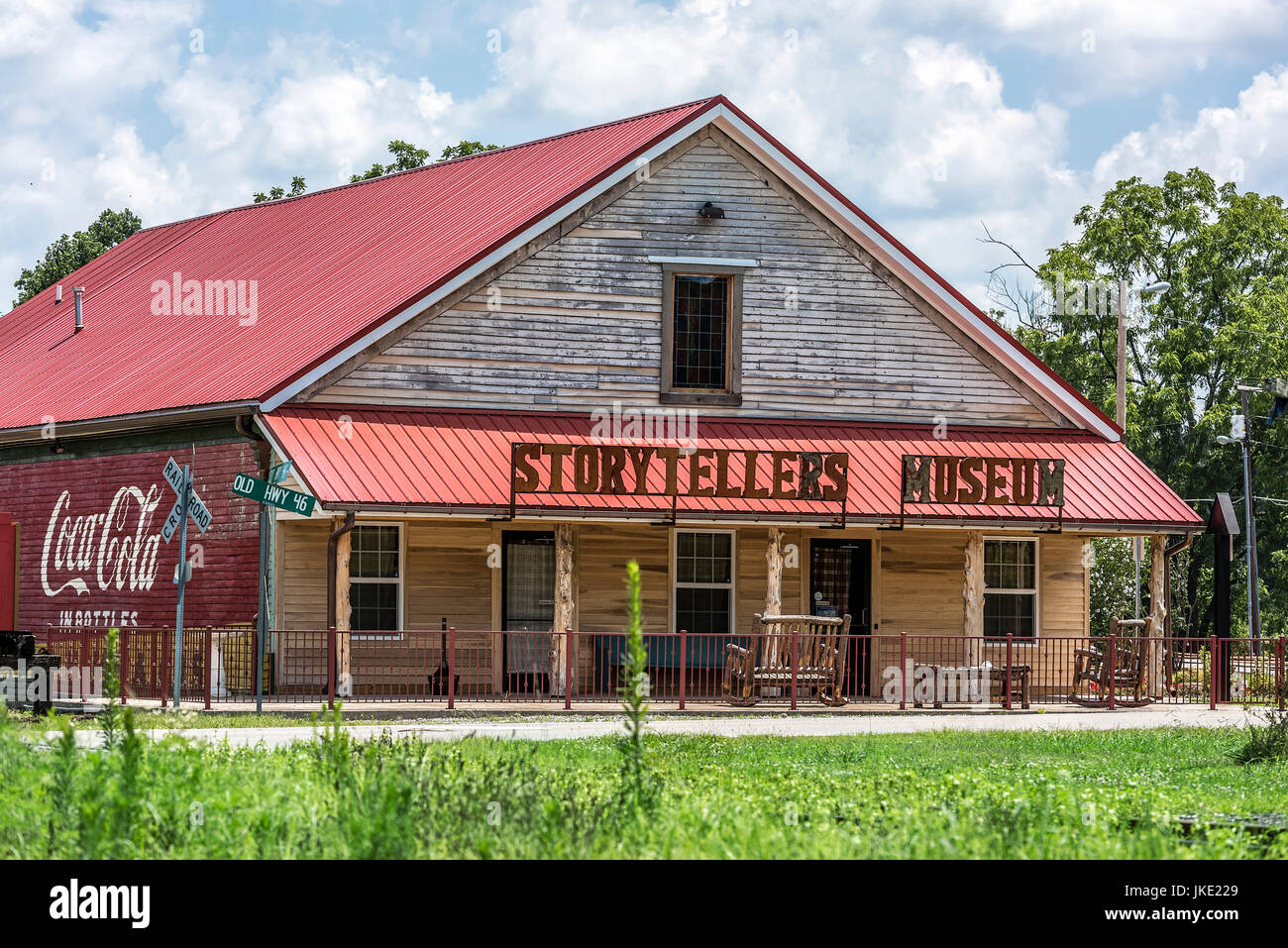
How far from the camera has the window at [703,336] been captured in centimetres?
2872

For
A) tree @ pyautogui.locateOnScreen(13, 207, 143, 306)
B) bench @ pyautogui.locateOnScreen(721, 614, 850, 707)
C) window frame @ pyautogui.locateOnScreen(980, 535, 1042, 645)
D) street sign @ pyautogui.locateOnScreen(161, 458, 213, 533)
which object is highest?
tree @ pyautogui.locateOnScreen(13, 207, 143, 306)

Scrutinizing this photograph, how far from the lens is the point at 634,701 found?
378 inches

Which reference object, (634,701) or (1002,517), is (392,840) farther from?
(1002,517)

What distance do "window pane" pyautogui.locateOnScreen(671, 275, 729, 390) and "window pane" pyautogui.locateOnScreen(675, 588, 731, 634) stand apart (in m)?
3.34

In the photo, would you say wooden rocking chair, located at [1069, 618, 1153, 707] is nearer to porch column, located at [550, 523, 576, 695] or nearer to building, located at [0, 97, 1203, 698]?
building, located at [0, 97, 1203, 698]

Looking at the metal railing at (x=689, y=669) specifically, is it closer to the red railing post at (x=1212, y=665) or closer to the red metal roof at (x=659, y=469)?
the red railing post at (x=1212, y=665)

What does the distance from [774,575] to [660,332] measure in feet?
14.7

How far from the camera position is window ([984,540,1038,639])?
2992cm

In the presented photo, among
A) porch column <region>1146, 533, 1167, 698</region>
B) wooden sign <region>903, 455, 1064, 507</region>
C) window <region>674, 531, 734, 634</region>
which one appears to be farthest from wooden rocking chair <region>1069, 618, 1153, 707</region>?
window <region>674, 531, 734, 634</region>

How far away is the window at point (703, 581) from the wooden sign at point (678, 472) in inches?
69.6

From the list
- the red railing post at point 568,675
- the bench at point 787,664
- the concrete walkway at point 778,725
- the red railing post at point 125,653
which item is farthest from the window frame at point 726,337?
the red railing post at point 125,653
